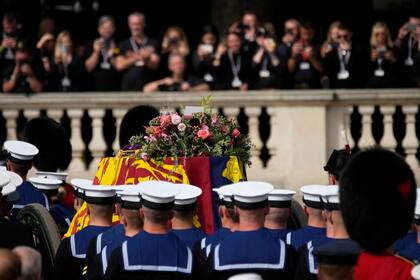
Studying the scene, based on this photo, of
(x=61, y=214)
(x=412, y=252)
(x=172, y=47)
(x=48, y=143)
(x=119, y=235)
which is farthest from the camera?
(x=172, y=47)

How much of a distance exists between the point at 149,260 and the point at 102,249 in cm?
73

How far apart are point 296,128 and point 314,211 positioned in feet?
25.0

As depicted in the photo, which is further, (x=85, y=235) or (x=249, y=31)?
(x=249, y=31)

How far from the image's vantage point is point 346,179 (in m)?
9.66

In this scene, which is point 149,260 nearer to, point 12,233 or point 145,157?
point 12,233

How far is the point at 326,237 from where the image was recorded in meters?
10.3

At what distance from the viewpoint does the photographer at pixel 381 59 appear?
737 inches

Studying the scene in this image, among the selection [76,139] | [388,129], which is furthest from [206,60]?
[388,129]

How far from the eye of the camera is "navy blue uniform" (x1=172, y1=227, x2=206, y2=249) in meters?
11.1

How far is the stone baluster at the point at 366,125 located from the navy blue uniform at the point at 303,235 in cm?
766

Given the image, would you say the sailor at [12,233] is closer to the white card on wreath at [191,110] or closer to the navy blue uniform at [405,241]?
the white card on wreath at [191,110]

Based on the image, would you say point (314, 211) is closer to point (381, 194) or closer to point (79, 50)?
point (381, 194)

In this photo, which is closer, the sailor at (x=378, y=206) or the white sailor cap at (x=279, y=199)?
the sailor at (x=378, y=206)

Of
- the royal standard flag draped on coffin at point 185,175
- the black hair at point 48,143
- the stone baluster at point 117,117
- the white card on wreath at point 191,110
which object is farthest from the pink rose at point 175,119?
the stone baluster at point 117,117
